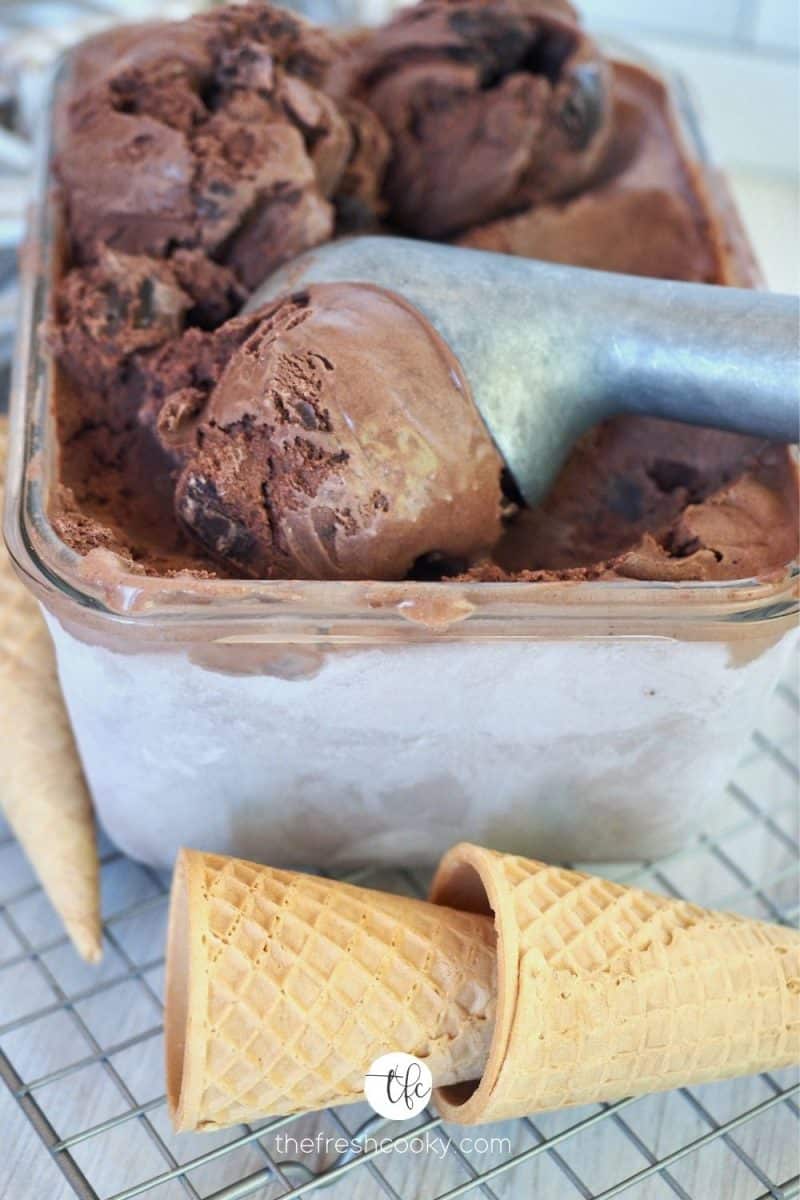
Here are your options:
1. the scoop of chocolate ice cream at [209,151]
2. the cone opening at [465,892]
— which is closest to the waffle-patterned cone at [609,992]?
the cone opening at [465,892]

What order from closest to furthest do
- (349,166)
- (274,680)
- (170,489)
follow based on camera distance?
(274,680), (170,489), (349,166)

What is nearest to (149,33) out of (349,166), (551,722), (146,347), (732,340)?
(349,166)

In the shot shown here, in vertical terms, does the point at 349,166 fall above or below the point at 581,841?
above

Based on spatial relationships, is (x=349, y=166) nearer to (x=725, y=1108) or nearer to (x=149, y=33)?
(x=149, y=33)

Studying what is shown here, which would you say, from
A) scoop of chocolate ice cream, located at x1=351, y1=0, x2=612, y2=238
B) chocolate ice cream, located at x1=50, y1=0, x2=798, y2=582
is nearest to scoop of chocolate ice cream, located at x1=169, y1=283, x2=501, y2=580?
chocolate ice cream, located at x1=50, y1=0, x2=798, y2=582

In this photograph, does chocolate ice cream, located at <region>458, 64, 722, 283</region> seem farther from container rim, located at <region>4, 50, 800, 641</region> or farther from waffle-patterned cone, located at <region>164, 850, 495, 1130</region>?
waffle-patterned cone, located at <region>164, 850, 495, 1130</region>

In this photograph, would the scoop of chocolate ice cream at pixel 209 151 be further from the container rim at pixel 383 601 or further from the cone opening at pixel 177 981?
the cone opening at pixel 177 981
